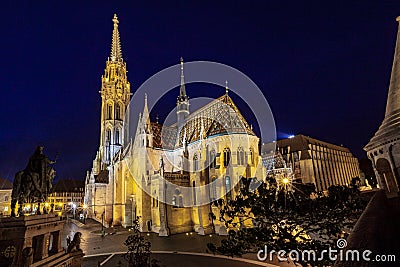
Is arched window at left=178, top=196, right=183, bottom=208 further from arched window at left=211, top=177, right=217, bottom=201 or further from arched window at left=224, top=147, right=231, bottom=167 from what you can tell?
arched window at left=224, top=147, right=231, bottom=167

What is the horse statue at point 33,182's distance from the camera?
41.0 feet

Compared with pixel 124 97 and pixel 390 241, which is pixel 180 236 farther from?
pixel 124 97

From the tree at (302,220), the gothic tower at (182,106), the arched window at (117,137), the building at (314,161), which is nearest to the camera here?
the tree at (302,220)

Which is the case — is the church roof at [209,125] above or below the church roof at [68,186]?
above

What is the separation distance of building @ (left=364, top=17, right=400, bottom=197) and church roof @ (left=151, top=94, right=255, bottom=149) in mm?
29647

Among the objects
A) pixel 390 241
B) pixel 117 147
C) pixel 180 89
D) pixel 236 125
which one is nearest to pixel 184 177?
pixel 236 125

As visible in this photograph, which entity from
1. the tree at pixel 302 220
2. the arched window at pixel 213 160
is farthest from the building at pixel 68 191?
the tree at pixel 302 220

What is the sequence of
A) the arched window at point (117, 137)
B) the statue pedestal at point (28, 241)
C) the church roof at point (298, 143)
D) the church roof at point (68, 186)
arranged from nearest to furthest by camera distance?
1. the statue pedestal at point (28, 241)
2. the church roof at point (298, 143)
3. the arched window at point (117, 137)
4. the church roof at point (68, 186)

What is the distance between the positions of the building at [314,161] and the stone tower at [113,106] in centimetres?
4025

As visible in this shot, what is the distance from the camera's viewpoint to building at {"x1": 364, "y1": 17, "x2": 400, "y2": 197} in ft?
28.8

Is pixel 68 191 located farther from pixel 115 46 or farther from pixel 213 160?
pixel 213 160

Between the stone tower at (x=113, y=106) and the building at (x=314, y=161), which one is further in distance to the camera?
the stone tower at (x=113, y=106)

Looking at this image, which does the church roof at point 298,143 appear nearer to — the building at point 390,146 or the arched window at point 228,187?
the arched window at point 228,187

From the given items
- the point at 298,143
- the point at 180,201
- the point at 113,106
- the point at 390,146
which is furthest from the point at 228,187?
the point at 113,106
